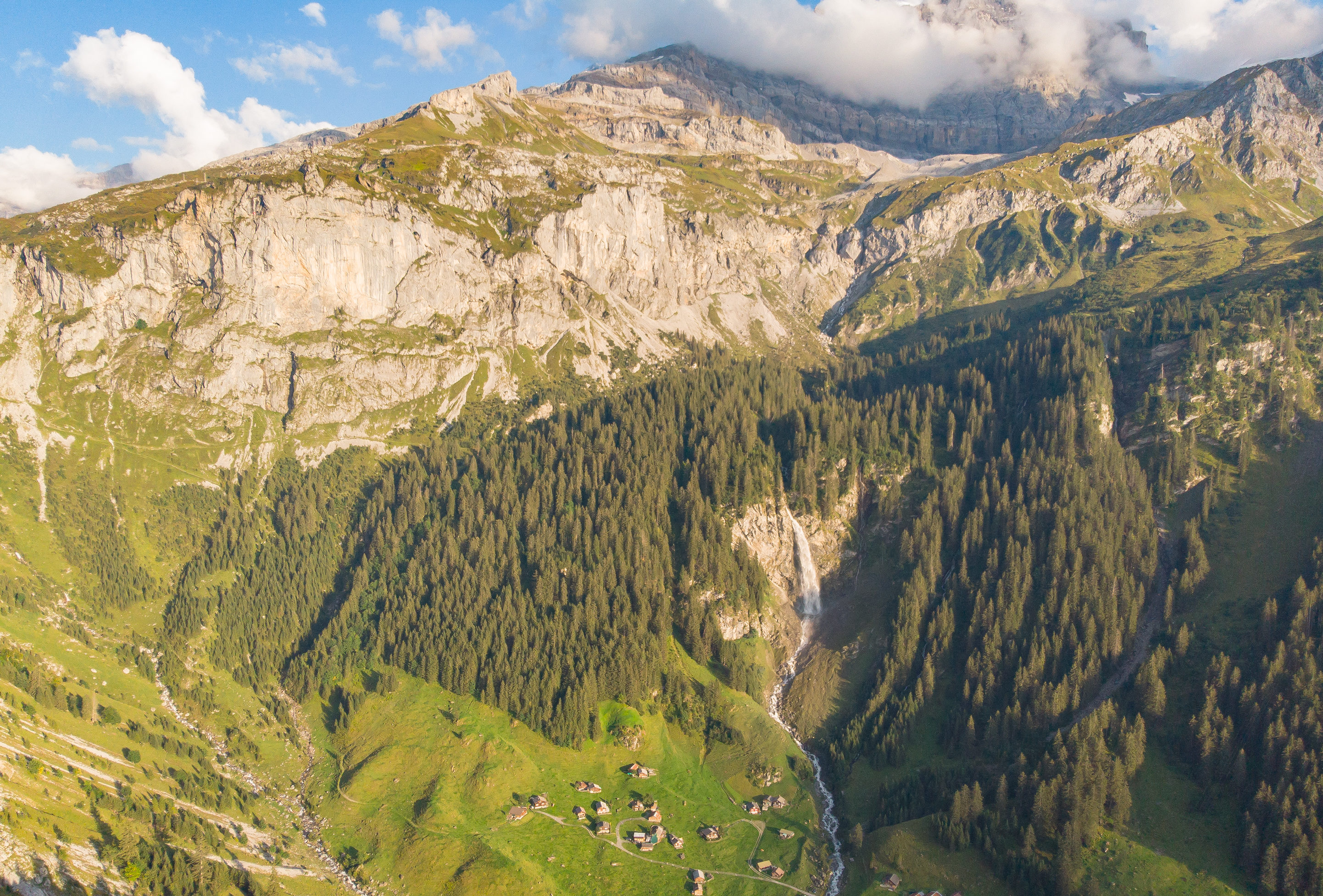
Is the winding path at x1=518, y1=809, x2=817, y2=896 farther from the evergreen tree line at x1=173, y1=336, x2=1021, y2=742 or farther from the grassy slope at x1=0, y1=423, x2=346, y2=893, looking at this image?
the grassy slope at x1=0, y1=423, x2=346, y2=893

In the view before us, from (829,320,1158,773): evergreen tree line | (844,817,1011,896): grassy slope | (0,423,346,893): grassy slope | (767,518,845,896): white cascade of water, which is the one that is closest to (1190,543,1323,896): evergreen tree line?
(829,320,1158,773): evergreen tree line

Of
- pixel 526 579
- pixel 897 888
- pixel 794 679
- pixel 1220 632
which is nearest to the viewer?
pixel 897 888

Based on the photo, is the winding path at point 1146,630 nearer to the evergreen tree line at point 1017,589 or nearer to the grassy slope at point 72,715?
the evergreen tree line at point 1017,589

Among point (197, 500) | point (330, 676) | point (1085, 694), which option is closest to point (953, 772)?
point (1085, 694)

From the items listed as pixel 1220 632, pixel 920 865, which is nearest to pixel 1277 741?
pixel 1220 632

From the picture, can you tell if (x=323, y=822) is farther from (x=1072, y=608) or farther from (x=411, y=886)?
(x=1072, y=608)

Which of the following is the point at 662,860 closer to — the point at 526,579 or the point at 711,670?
the point at 711,670
